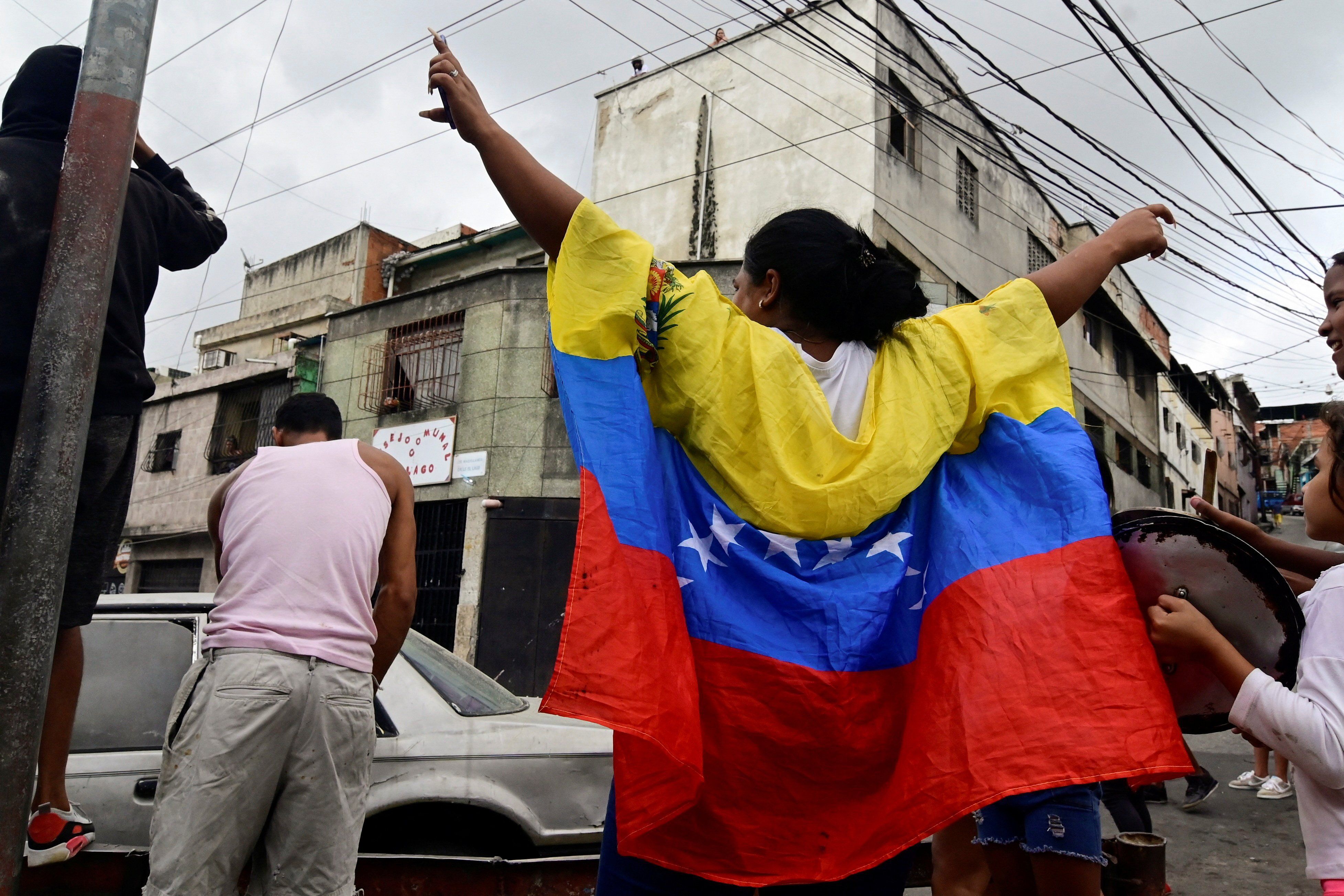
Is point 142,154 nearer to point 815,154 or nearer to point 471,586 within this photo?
point 471,586

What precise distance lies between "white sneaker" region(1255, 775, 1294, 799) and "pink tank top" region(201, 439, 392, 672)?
6.73 m

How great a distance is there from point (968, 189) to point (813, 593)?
1750 centimetres

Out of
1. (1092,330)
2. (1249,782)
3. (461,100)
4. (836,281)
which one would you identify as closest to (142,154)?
(461,100)

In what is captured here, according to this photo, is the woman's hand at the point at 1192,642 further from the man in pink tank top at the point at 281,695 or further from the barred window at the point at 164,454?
the barred window at the point at 164,454

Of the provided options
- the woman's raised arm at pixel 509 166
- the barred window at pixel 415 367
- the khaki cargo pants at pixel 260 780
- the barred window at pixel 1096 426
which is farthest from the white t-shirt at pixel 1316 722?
the barred window at pixel 1096 426

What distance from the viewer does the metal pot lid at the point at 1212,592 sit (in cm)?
165

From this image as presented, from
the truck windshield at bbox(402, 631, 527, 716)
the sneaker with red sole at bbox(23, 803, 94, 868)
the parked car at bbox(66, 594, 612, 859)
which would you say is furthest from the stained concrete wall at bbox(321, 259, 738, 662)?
the sneaker with red sole at bbox(23, 803, 94, 868)

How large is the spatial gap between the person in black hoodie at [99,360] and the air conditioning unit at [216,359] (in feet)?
77.0

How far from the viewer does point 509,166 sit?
1.56 m

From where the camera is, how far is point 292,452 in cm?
249

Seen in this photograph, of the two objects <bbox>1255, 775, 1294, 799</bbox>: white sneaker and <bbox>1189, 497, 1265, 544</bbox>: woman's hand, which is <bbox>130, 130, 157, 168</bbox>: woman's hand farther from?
<bbox>1255, 775, 1294, 799</bbox>: white sneaker

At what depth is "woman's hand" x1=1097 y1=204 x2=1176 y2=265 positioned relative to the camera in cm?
188

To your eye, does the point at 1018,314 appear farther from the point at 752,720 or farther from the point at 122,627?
the point at 122,627

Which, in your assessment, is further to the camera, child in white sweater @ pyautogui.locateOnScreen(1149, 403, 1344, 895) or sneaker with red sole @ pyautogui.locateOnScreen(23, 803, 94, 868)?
sneaker with red sole @ pyautogui.locateOnScreen(23, 803, 94, 868)
